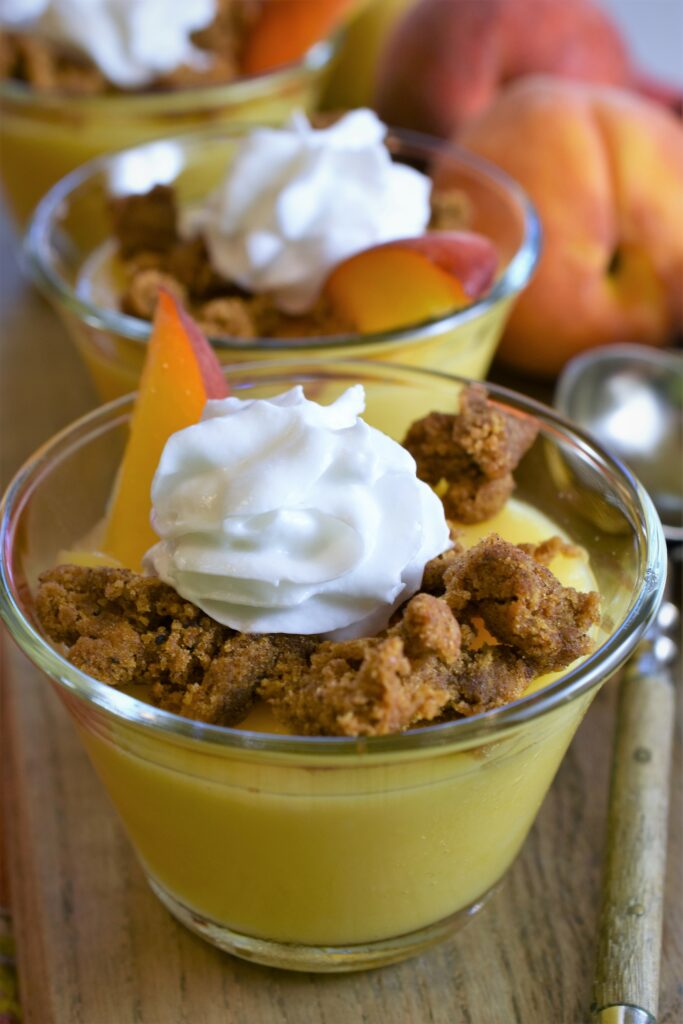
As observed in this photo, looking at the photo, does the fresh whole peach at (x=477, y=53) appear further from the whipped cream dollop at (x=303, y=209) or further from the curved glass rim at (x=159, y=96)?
the whipped cream dollop at (x=303, y=209)

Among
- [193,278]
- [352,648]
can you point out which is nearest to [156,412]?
[352,648]

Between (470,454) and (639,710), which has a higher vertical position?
(470,454)

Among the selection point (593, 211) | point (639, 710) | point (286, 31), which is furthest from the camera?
point (286, 31)

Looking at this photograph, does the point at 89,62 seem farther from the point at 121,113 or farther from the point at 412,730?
the point at 412,730

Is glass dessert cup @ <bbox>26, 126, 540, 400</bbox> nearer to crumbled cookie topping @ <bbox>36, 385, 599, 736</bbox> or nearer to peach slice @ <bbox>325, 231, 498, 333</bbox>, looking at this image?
peach slice @ <bbox>325, 231, 498, 333</bbox>

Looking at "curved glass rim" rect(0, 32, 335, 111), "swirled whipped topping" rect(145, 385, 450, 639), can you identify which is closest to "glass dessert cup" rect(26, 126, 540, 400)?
"curved glass rim" rect(0, 32, 335, 111)

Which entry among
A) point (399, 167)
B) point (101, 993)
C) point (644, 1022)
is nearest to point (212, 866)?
point (101, 993)

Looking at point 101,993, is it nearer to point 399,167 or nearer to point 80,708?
point 80,708

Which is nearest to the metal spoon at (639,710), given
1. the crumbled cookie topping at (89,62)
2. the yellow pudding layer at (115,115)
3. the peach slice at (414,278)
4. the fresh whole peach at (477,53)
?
the peach slice at (414,278)
